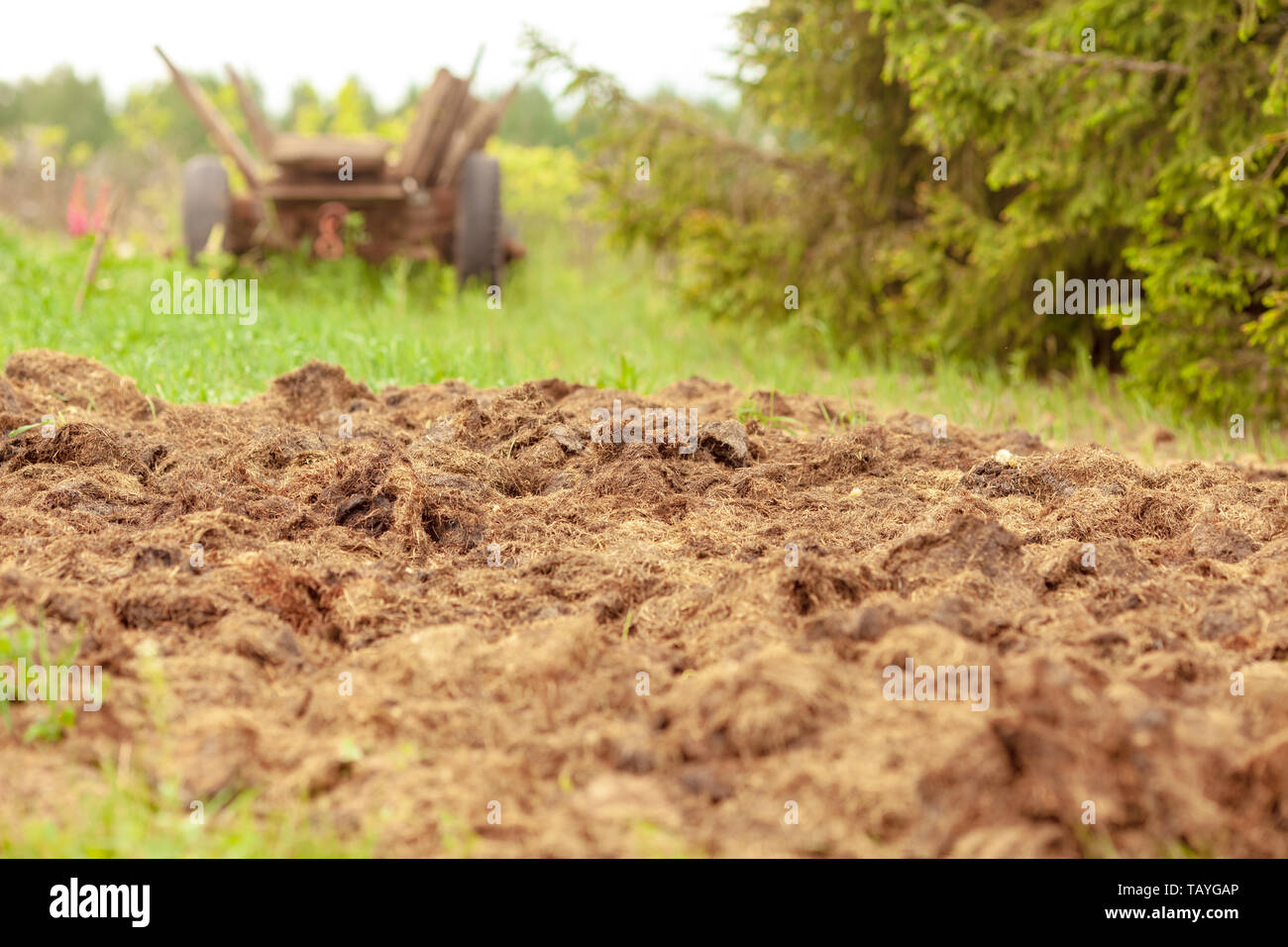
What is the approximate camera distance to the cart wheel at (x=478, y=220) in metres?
9.28

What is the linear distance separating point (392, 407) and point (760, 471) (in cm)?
189

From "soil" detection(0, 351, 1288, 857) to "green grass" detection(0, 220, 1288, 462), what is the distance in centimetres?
139

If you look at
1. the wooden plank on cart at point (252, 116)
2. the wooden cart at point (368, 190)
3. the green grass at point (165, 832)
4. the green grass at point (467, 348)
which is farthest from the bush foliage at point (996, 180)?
the green grass at point (165, 832)

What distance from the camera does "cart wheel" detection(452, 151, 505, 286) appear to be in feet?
30.5

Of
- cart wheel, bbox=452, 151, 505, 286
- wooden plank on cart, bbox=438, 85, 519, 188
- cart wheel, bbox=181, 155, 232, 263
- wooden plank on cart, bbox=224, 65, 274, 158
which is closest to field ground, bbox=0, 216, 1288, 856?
cart wheel, bbox=181, 155, 232, 263

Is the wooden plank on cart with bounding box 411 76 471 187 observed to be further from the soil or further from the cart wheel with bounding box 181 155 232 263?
the soil

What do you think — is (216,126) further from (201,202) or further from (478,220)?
(478,220)

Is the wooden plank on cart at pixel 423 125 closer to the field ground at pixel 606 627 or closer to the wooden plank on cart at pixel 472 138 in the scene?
the wooden plank on cart at pixel 472 138

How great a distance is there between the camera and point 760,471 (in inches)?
158

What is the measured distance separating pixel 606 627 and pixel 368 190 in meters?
7.33

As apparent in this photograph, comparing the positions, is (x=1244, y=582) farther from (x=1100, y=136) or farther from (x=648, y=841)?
(x=1100, y=136)

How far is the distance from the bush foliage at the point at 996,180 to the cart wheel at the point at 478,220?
1.19 meters

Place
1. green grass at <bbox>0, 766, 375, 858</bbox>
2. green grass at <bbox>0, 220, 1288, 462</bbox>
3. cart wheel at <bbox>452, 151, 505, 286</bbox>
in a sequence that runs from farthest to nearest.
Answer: cart wheel at <bbox>452, 151, 505, 286</bbox>
green grass at <bbox>0, 220, 1288, 462</bbox>
green grass at <bbox>0, 766, 375, 858</bbox>

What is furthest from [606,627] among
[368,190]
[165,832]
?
[368,190]
